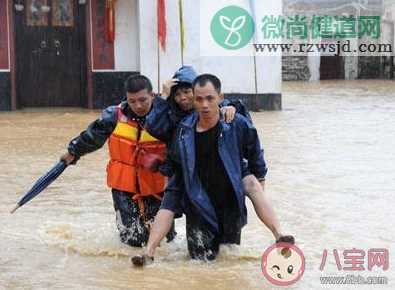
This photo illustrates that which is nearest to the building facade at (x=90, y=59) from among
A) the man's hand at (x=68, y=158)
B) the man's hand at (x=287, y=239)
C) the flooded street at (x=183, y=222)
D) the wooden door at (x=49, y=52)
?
the wooden door at (x=49, y=52)

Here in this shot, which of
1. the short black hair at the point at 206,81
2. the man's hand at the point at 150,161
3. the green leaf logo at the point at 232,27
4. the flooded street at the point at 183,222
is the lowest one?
the flooded street at the point at 183,222

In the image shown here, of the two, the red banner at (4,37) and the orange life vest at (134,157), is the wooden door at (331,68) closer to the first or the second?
the red banner at (4,37)

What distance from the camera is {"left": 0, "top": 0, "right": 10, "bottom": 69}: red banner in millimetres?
16000

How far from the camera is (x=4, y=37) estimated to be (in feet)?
52.7

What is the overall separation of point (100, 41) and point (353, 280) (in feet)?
38.1

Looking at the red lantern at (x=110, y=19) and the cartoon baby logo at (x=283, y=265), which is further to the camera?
the red lantern at (x=110, y=19)

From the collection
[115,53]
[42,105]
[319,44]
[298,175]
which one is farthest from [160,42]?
[319,44]

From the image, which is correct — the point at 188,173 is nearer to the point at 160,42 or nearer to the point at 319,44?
the point at 160,42

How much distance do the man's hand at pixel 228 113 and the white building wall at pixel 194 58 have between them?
10221 millimetres

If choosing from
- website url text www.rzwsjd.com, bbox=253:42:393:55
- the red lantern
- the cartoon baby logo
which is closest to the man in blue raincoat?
the cartoon baby logo

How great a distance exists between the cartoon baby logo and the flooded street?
0.06 meters

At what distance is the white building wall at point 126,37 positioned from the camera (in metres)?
16.2

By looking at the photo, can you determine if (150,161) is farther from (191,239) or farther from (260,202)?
(260,202)

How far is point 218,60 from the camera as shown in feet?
52.5
